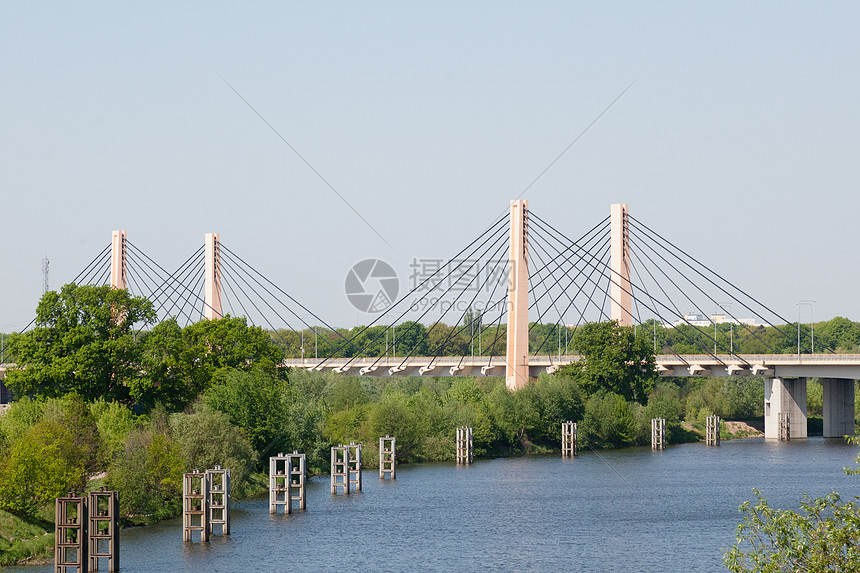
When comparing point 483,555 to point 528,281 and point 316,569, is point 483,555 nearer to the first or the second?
point 316,569

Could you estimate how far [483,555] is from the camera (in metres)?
36.2

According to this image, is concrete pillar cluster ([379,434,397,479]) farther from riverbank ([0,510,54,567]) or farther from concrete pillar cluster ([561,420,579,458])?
riverbank ([0,510,54,567])

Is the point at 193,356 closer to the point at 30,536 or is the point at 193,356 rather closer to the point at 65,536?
the point at 30,536

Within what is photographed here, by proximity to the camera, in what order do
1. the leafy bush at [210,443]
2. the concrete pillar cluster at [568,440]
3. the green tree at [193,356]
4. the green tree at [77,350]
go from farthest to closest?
the concrete pillar cluster at [568,440] < the green tree at [193,356] < the green tree at [77,350] < the leafy bush at [210,443]

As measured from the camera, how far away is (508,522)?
43094 millimetres

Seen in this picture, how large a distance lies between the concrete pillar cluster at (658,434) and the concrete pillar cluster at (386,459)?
24105 millimetres

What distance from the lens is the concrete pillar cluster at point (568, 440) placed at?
242ft

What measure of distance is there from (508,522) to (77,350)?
68.5ft

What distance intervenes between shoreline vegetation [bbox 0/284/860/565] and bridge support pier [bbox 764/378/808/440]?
876cm

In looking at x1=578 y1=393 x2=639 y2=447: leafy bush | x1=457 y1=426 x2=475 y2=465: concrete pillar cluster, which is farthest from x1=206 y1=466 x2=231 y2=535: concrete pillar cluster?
x1=578 y1=393 x2=639 y2=447: leafy bush

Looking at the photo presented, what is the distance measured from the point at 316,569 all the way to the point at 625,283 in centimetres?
5352

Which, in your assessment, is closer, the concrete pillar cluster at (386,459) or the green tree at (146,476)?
the green tree at (146,476)

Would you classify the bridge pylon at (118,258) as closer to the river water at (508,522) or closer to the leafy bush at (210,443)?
the river water at (508,522)

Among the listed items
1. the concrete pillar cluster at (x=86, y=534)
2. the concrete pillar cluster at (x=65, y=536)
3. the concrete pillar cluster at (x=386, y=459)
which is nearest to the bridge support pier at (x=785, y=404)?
the concrete pillar cluster at (x=386, y=459)
